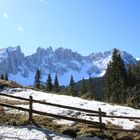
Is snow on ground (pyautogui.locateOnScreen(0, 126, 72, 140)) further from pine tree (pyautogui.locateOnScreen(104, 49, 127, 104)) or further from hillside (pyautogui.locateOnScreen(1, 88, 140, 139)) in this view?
pine tree (pyautogui.locateOnScreen(104, 49, 127, 104))

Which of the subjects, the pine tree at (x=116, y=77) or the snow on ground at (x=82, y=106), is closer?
the snow on ground at (x=82, y=106)

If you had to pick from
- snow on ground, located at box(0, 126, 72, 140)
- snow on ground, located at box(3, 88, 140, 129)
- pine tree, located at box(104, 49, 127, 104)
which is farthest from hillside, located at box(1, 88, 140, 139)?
pine tree, located at box(104, 49, 127, 104)

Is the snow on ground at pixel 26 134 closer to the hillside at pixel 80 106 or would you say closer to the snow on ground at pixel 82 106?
the hillside at pixel 80 106

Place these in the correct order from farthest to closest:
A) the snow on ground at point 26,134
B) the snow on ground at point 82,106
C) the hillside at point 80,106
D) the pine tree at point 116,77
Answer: the pine tree at point 116,77 → the snow on ground at point 82,106 → the hillside at point 80,106 → the snow on ground at point 26,134

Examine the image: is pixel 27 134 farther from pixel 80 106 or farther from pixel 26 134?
pixel 80 106

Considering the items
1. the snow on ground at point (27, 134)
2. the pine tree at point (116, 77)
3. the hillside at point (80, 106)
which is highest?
the pine tree at point (116, 77)

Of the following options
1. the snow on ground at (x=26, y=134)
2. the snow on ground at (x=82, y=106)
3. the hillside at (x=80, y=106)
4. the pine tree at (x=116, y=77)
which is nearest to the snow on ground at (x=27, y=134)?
the snow on ground at (x=26, y=134)

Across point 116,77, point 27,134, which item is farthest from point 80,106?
point 116,77

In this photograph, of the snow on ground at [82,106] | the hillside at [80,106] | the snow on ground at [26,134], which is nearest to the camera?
the snow on ground at [26,134]

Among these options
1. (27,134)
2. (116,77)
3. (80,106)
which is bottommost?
(27,134)

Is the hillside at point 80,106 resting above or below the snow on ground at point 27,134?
above

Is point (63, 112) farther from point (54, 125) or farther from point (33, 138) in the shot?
point (33, 138)

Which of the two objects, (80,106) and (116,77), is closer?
(80,106)

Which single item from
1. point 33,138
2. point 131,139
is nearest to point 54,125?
point 33,138
